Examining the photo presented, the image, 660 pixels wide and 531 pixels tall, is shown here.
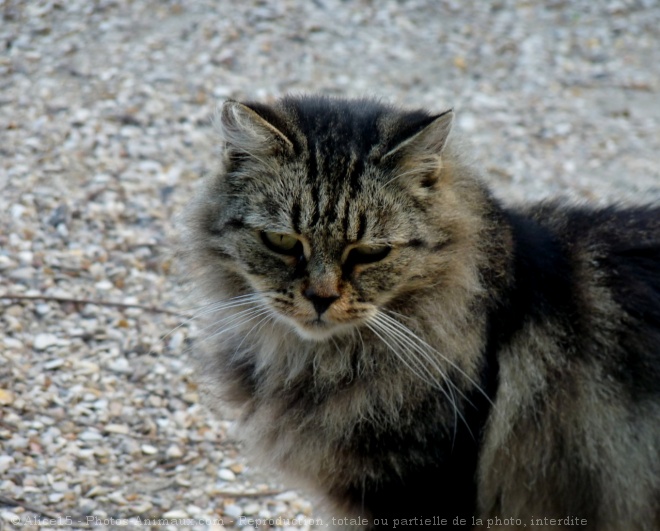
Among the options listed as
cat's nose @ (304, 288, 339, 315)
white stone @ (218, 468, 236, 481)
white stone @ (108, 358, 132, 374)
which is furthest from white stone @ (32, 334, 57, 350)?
cat's nose @ (304, 288, 339, 315)

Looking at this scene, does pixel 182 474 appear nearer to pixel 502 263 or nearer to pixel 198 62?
pixel 502 263

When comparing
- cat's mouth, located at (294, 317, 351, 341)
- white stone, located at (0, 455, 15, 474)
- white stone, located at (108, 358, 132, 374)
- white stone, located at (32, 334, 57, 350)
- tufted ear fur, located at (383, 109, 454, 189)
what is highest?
tufted ear fur, located at (383, 109, 454, 189)

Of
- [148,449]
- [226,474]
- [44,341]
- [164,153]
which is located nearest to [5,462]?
[148,449]

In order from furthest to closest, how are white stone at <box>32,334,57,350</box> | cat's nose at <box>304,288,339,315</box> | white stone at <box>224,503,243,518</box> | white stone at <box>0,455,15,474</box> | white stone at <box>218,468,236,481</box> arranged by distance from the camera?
1. white stone at <box>32,334,57,350</box>
2. white stone at <box>218,468,236,481</box>
3. white stone at <box>224,503,243,518</box>
4. white stone at <box>0,455,15,474</box>
5. cat's nose at <box>304,288,339,315</box>

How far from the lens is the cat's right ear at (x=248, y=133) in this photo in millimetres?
2332

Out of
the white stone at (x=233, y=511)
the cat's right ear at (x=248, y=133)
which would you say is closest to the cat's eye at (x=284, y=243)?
the cat's right ear at (x=248, y=133)

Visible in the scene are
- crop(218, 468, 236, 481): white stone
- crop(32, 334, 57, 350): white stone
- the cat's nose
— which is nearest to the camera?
the cat's nose

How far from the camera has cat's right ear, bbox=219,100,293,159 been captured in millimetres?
2332

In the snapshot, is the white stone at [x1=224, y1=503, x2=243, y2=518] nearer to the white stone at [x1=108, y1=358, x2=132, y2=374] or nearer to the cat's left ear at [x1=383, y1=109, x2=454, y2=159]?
the white stone at [x1=108, y1=358, x2=132, y2=374]

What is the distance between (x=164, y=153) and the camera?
426cm

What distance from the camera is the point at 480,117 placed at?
4.93m

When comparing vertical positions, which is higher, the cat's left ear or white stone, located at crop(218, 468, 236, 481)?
the cat's left ear

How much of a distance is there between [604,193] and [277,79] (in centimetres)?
184

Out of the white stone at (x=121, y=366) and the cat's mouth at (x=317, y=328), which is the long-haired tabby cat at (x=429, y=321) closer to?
the cat's mouth at (x=317, y=328)
